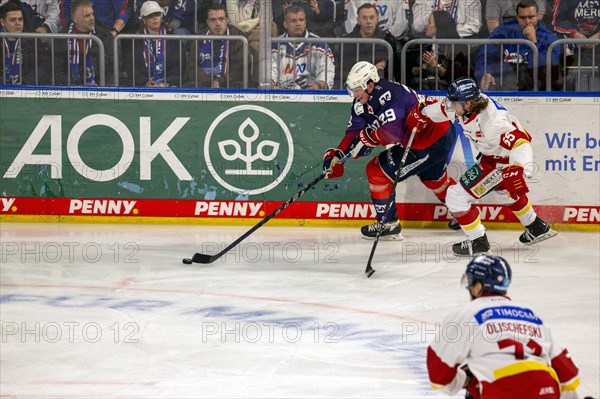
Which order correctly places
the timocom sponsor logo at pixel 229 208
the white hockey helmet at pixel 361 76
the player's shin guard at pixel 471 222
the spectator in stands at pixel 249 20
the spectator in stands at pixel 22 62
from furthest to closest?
1. the timocom sponsor logo at pixel 229 208
2. the spectator in stands at pixel 22 62
3. the spectator in stands at pixel 249 20
4. the white hockey helmet at pixel 361 76
5. the player's shin guard at pixel 471 222

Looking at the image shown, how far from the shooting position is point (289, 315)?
240 inches

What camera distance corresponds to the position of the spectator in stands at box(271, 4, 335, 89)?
29.8 feet

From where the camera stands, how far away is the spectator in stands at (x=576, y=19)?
9.28 m

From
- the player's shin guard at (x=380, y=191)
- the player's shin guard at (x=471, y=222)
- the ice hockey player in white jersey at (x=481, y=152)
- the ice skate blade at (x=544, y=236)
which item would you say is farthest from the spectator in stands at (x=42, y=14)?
the ice skate blade at (x=544, y=236)

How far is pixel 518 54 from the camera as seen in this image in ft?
30.0

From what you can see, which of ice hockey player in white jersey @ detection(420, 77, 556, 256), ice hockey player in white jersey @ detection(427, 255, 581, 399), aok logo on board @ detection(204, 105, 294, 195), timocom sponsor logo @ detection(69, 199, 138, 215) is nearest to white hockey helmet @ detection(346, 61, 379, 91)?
ice hockey player in white jersey @ detection(420, 77, 556, 256)

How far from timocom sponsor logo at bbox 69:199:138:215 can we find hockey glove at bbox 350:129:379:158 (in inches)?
83.0

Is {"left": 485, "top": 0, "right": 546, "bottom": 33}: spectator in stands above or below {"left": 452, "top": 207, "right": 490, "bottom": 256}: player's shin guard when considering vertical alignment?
above

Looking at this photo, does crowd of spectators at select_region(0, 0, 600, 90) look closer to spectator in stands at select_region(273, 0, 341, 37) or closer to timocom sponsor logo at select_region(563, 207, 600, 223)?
spectator in stands at select_region(273, 0, 341, 37)

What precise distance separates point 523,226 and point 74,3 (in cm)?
431

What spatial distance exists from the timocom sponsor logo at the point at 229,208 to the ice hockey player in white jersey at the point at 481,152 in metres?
1.90

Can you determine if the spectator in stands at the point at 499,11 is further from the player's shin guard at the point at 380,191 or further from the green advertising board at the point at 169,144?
the player's shin guard at the point at 380,191

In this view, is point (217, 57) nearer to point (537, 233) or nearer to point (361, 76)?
point (361, 76)
